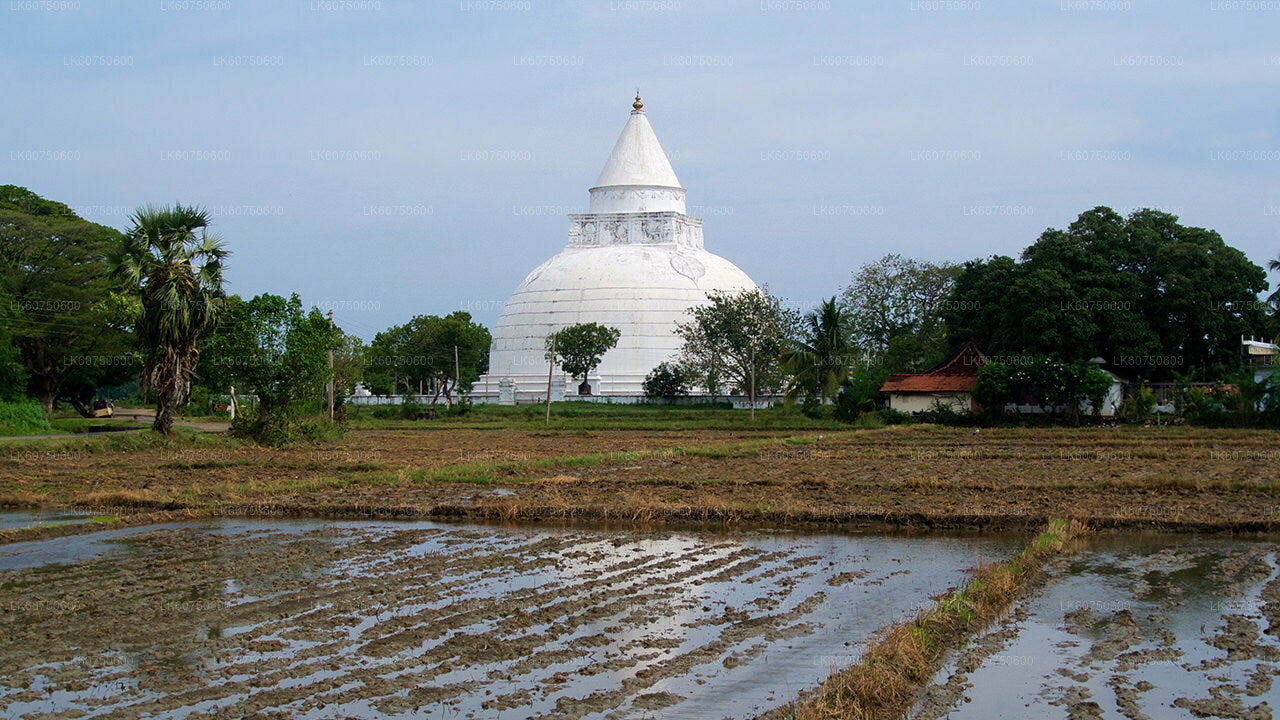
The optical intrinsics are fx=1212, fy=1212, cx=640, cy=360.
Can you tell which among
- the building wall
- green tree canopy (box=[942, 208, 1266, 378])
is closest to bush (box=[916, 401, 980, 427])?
the building wall

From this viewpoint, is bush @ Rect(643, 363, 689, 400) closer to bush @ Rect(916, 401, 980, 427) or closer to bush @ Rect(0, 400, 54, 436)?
bush @ Rect(916, 401, 980, 427)

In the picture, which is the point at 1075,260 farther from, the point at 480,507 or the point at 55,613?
the point at 55,613

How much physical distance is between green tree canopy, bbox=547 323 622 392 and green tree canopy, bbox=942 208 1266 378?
1859cm

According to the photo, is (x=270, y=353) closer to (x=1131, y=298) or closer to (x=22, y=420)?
(x=22, y=420)

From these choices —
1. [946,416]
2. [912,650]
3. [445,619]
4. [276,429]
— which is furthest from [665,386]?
[912,650]

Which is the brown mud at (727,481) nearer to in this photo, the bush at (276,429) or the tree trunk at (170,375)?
the bush at (276,429)

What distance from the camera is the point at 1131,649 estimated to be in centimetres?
872

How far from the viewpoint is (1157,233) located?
1750 inches

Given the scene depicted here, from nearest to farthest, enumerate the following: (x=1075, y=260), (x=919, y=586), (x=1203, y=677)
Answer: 1. (x=1203, y=677)
2. (x=919, y=586)
3. (x=1075, y=260)

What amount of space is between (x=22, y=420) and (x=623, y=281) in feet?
106

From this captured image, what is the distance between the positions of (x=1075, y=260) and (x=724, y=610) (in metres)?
36.1

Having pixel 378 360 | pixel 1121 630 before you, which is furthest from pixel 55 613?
pixel 378 360

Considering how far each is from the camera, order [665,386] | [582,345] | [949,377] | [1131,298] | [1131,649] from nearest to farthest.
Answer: [1131,649] → [1131,298] → [949,377] → [665,386] → [582,345]

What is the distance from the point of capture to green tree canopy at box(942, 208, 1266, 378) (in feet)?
134
